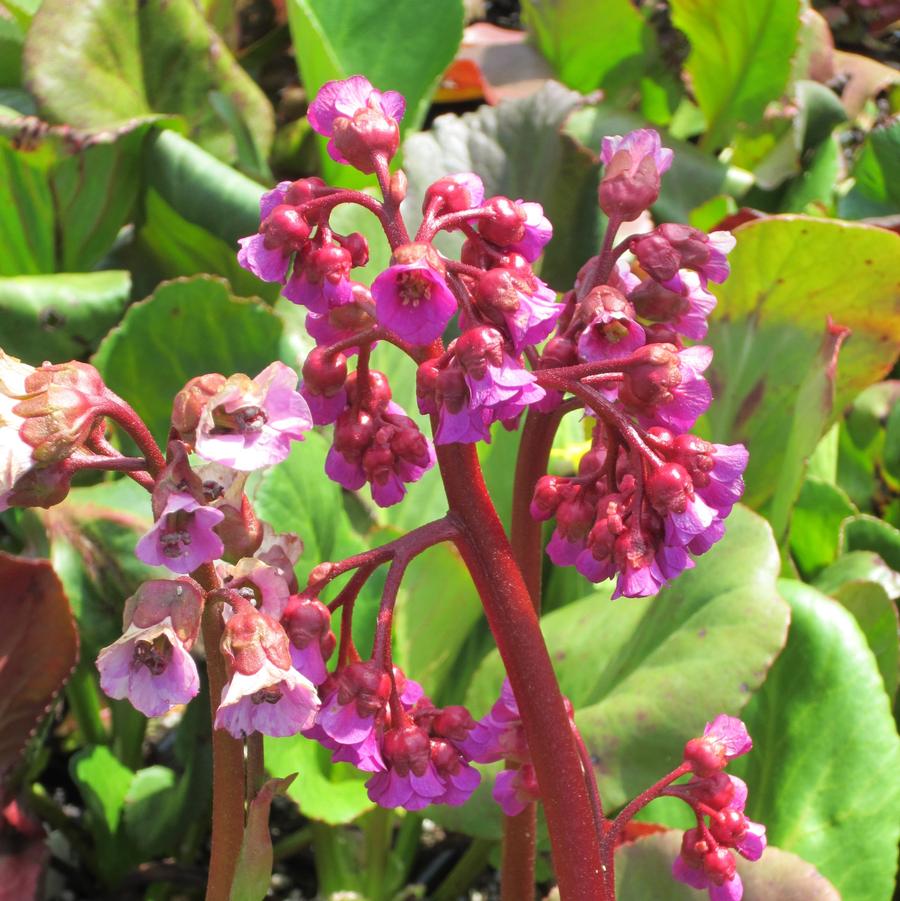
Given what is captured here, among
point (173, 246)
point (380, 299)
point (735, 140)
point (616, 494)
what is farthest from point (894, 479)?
point (380, 299)

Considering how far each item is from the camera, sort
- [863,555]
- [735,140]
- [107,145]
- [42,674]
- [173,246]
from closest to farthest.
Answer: [42,674], [863,555], [107,145], [173,246], [735,140]

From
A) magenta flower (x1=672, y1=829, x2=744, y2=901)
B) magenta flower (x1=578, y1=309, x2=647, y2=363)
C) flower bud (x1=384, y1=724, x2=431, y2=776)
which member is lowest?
magenta flower (x1=672, y1=829, x2=744, y2=901)

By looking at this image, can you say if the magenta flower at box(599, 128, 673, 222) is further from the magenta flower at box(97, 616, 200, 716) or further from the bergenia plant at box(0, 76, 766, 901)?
the magenta flower at box(97, 616, 200, 716)

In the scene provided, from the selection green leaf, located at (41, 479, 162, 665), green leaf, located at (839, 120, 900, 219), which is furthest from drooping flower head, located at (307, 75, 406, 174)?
green leaf, located at (839, 120, 900, 219)

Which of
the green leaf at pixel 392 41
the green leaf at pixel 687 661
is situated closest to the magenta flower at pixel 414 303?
the green leaf at pixel 687 661

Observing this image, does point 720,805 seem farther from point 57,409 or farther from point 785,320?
point 785,320

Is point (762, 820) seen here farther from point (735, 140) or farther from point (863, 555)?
point (735, 140)
